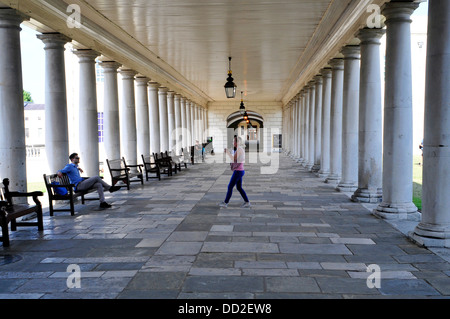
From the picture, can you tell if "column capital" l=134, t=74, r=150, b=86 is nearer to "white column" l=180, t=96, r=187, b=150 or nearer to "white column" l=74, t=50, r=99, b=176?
"white column" l=74, t=50, r=99, b=176

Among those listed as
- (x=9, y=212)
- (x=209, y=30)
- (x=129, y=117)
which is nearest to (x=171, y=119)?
(x=129, y=117)

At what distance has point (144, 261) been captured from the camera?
215 inches

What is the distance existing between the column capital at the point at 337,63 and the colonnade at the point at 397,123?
1.3 inches

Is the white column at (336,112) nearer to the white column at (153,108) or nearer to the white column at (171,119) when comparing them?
the white column at (153,108)

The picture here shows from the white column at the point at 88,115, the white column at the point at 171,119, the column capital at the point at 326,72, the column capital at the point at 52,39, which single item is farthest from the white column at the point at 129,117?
the white column at the point at 171,119

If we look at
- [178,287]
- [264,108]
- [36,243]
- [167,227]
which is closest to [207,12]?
[167,227]

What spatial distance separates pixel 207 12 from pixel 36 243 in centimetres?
639

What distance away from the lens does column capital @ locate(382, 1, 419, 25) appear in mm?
7684

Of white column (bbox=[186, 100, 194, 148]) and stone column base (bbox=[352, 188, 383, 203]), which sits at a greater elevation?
white column (bbox=[186, 100, 194, 148])

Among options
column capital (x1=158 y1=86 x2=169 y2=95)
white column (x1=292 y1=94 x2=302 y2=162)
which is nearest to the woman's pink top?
column capital (x1=158 y1=86 x2=169 y2=95)

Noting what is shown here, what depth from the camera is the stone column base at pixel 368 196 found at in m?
9.87

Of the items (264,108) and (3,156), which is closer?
(3,156)

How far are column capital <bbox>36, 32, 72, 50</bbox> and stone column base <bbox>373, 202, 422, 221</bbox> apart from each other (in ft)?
28.7
